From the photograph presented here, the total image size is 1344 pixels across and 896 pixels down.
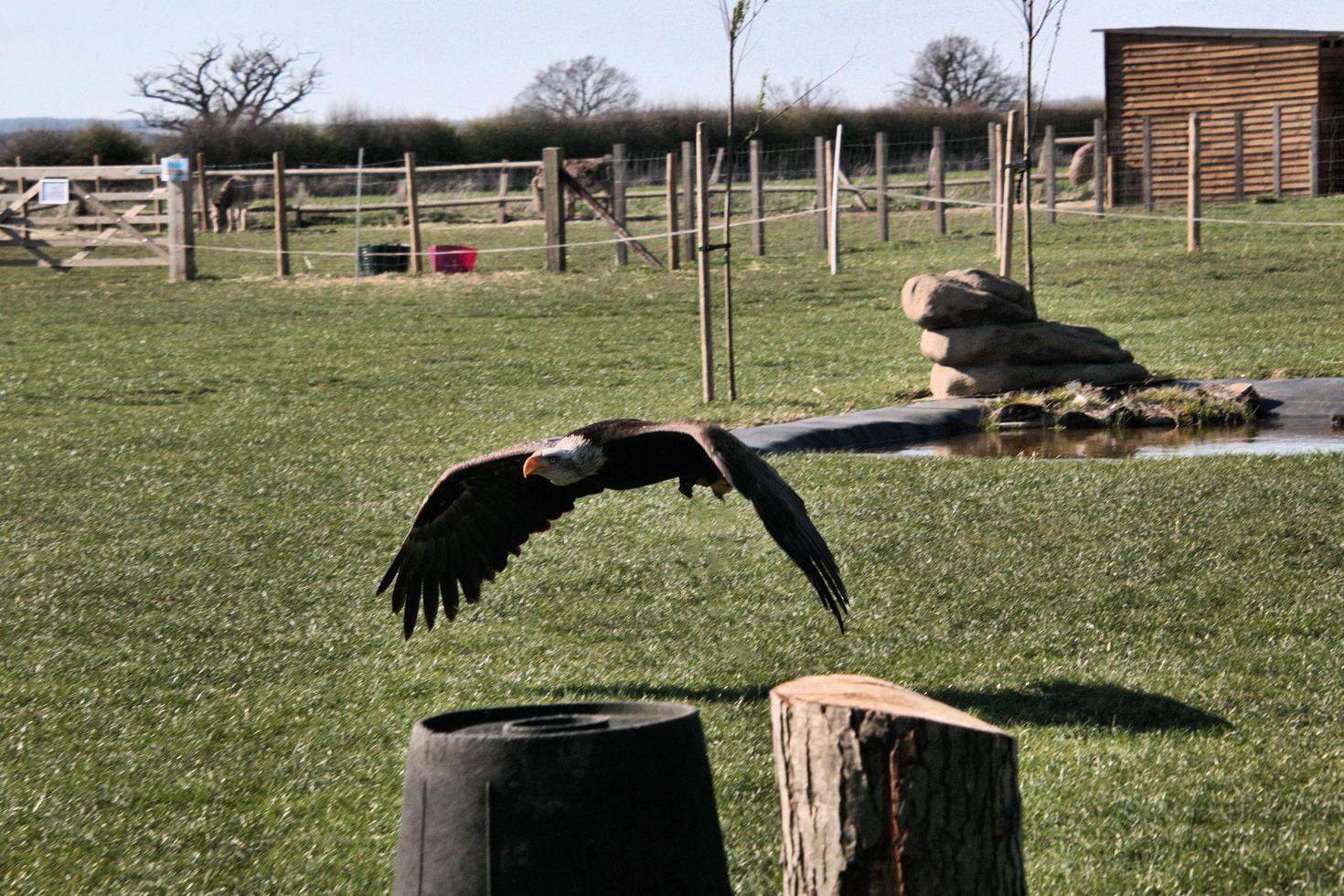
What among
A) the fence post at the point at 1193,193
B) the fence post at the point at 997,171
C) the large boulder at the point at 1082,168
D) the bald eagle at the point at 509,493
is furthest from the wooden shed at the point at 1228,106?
the bald eagle at the point at 509,493

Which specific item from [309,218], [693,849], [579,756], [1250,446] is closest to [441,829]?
[579,756]

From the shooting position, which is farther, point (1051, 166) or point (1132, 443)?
point (1051, 166)

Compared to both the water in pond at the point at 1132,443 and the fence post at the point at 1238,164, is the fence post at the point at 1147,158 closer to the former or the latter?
the fence post at the point at 1238,164

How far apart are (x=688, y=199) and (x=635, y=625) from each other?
16261 mm

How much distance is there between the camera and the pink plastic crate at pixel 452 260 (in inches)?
870

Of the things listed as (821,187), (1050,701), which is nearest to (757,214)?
(821,187)

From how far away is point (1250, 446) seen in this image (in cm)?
872

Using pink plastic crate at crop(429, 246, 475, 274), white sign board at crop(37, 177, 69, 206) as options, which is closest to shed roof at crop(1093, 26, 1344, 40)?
pink plastic crate at crop(429, 246, 475, 274)

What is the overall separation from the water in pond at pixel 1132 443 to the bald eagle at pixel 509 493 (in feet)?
11.9

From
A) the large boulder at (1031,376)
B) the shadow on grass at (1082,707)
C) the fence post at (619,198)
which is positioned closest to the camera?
the shadow on grass at (1082,707)

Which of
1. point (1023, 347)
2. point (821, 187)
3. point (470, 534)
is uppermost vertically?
point (821, 187)

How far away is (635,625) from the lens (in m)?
5.86

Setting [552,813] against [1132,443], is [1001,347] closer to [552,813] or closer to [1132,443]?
[1132,443]

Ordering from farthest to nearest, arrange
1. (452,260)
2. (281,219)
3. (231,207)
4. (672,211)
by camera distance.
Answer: (231,207)
(281,219)
(452,260)
(672,211)
